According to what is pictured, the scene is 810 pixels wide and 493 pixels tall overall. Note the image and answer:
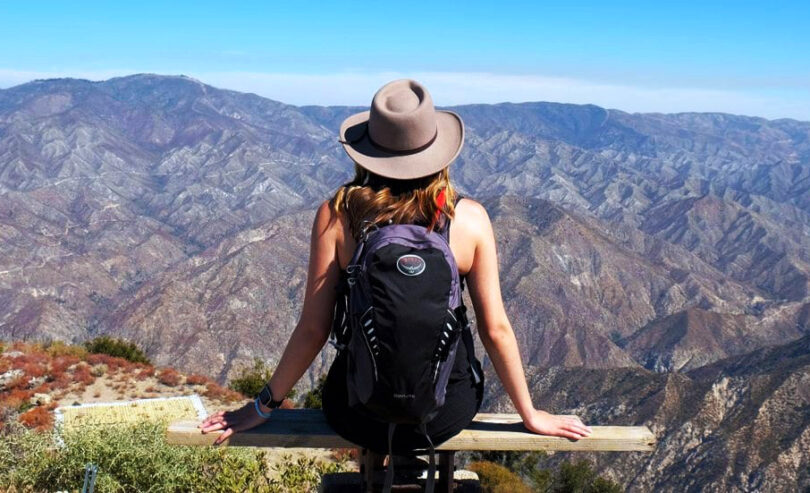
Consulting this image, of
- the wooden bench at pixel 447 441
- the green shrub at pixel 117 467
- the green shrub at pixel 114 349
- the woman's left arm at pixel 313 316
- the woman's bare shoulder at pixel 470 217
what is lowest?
the green shrub at pixel 114 349

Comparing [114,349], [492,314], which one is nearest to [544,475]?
[114,349]

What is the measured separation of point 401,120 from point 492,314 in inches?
48.1

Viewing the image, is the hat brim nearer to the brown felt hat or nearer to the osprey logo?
the brown felt hat

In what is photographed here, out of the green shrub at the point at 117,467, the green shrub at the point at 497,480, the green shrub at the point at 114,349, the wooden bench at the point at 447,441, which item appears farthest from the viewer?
the green shrub at the point at 114,349

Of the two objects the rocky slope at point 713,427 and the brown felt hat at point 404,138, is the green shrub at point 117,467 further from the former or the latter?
the rocky slope at point 713,427

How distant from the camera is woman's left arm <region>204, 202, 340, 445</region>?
3.85 meters

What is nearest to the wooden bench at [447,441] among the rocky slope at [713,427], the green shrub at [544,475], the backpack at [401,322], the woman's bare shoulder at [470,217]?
the backpack at [401,322]

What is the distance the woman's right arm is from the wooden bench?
13cm

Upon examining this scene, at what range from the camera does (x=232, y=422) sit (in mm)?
4273

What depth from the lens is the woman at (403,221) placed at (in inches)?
146

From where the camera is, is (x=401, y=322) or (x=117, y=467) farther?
(x=117, y=467)

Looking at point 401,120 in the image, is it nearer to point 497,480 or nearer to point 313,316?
point 313,316

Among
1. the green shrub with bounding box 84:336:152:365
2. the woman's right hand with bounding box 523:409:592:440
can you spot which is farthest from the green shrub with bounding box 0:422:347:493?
the green shrub with bounding box 84:336:152:365

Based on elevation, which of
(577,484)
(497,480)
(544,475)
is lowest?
(577,484)
